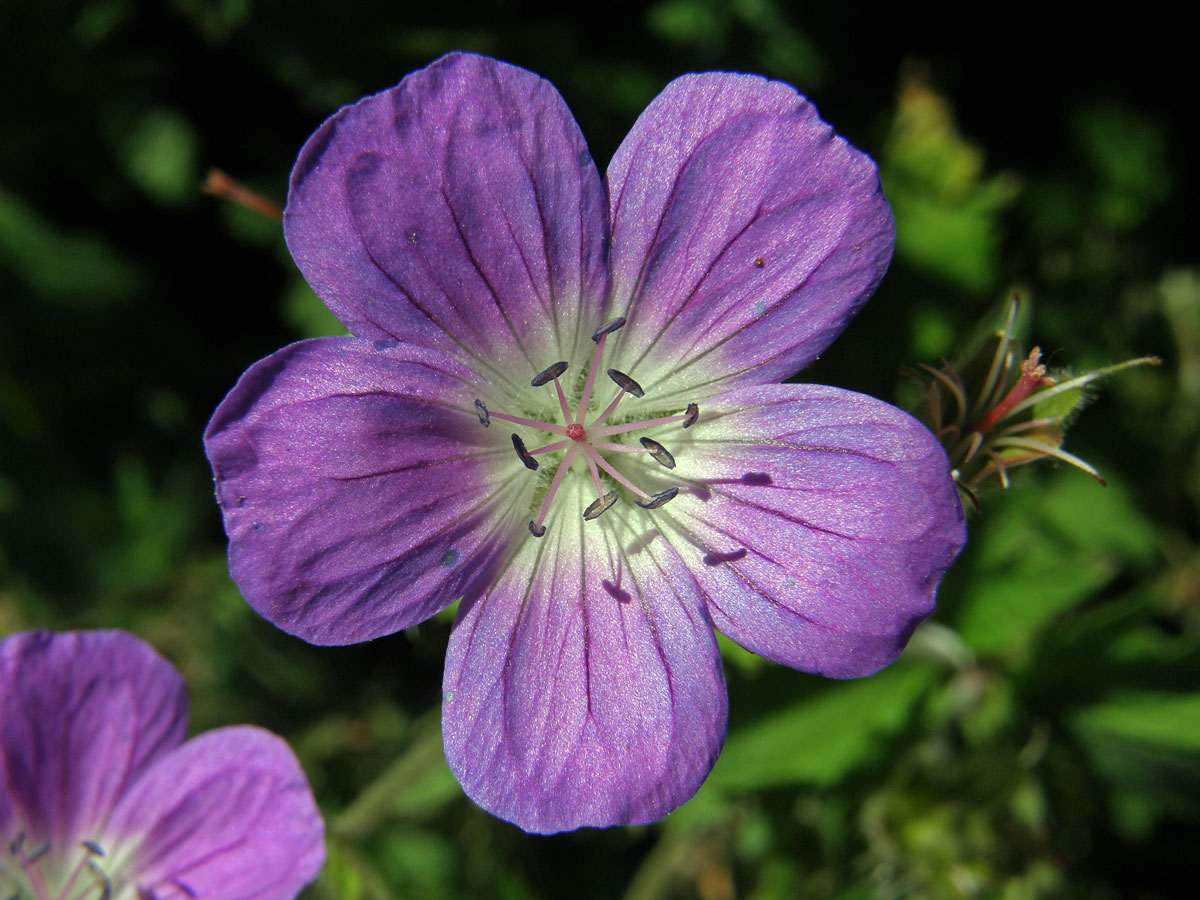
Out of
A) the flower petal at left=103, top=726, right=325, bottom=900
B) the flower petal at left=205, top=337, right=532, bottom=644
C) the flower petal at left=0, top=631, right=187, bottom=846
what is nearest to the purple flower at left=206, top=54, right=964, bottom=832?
the flower petal at left=205, top=337, right=532, bottom=644

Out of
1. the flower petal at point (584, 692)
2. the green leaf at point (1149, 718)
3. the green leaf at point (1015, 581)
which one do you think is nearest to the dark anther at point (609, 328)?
the flower petal at point (584, 692)

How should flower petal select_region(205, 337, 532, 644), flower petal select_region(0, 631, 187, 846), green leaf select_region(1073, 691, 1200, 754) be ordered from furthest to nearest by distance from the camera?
green leaf select_region(1073, 691, 1200, 754) → flower petal select_region(0, 631, 187, 846) → flower petal select_region(205, 337, 532, 644)

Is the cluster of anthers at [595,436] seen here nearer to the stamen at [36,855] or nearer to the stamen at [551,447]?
the stamen at [551,447]

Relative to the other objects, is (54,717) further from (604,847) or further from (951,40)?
(951,40)

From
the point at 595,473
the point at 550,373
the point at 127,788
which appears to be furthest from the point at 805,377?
the point at 127,788

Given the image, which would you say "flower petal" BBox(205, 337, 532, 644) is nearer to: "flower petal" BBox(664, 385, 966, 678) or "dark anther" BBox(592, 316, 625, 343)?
"dark anther" BBox(592, 316, 625, 343)

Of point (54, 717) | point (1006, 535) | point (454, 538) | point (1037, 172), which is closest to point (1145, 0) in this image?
point (1037, 172)

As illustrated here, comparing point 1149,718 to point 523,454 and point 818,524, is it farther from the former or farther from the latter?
point 523,454
